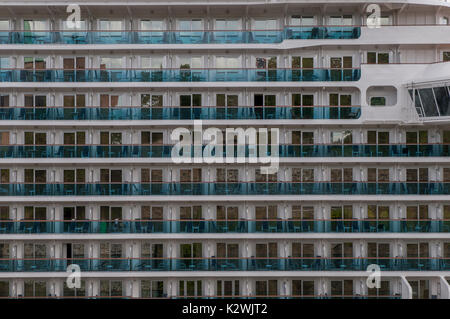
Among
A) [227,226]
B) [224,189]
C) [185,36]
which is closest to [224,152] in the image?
[224,189]

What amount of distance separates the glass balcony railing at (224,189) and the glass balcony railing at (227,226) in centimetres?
111

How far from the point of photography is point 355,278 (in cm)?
2038

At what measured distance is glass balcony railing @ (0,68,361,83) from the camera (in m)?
20.4

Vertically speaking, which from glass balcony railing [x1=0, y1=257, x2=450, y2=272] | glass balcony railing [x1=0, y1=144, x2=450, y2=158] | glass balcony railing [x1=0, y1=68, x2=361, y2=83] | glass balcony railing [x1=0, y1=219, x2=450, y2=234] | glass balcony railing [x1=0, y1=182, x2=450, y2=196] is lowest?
glass balcony railing [x1=0, y1=257, x2=450, y2=272]

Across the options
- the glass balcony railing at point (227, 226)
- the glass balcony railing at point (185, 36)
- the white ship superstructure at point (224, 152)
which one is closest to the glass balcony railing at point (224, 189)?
the white ship superstructure at point (224, 152)

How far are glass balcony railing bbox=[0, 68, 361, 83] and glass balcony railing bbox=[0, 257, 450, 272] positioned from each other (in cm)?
713

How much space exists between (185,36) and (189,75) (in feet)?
5.44

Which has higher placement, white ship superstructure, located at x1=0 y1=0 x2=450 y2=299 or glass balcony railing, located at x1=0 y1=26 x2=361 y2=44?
glass balcony railing, located at x1=0 y1=26 x2=361 y2=44

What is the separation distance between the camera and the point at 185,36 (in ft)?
67.8

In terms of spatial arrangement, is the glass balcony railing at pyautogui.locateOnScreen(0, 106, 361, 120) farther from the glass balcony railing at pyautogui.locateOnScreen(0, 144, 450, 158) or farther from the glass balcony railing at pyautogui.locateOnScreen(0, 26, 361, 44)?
the glass balcony railing at pyautogui.locateOnScreen(0, 26, 361, 44)

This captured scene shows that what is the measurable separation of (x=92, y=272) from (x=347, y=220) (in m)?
10.2

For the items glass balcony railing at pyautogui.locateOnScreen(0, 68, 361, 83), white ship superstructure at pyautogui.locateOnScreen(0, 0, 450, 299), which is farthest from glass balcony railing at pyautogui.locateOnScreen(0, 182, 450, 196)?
glass balcony railing at pyautogui.locateOnScreen(0, 68, 361, 83)

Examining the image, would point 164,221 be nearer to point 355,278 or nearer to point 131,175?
point 131,175

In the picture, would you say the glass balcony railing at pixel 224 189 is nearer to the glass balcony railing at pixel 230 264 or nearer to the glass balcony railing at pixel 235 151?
the glass balcony railing at pixel 235 151
